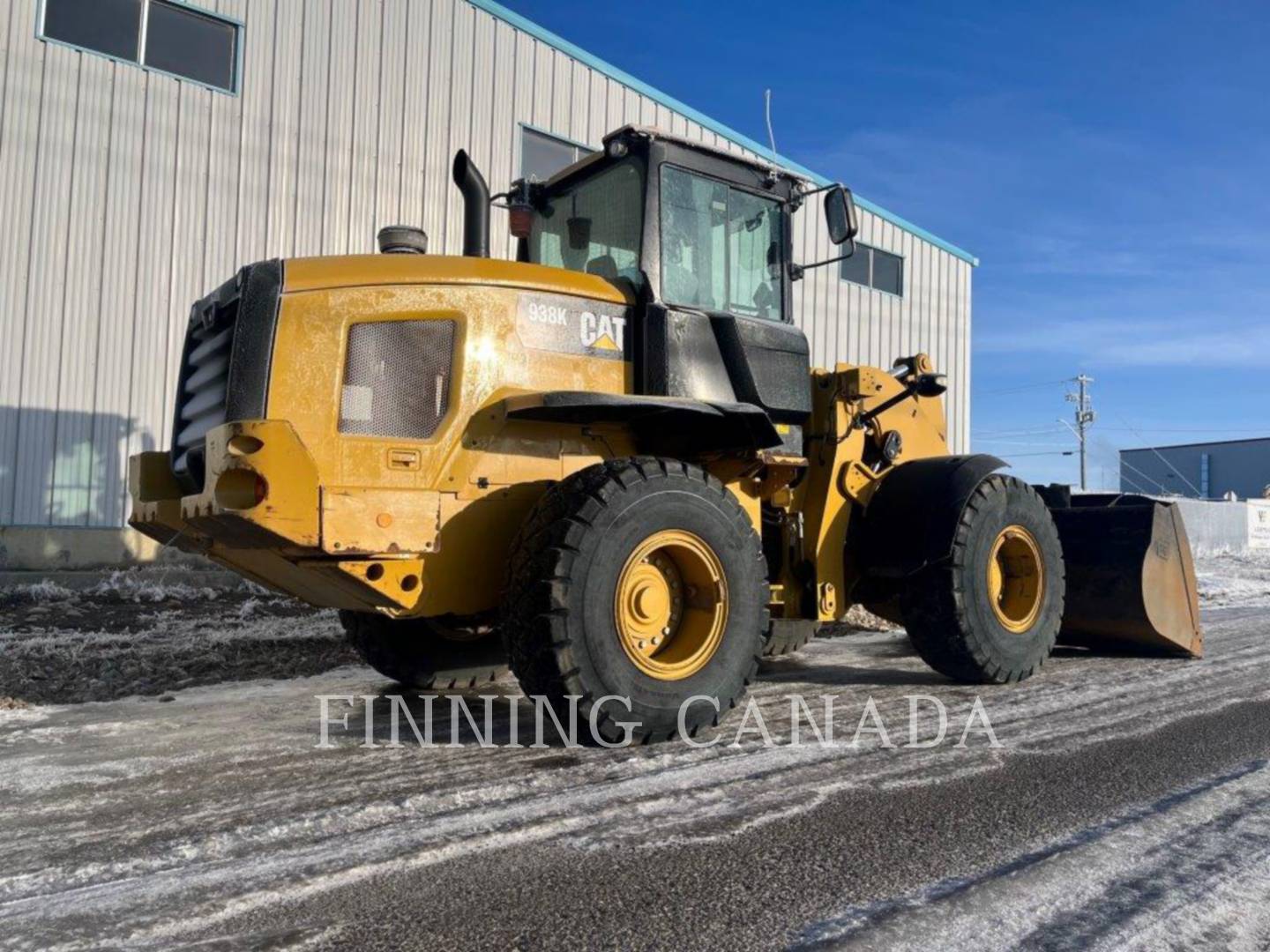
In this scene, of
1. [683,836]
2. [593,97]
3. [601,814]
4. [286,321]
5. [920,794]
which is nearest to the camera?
[683,836]

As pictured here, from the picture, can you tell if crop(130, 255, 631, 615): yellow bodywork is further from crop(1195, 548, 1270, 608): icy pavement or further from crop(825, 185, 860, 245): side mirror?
crop(1195, 548, 1270, 608): icy pavement

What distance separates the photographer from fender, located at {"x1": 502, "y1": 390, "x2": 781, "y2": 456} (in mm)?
4340

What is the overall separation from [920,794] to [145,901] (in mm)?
2440

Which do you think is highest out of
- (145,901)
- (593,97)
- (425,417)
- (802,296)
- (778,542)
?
(593,97)

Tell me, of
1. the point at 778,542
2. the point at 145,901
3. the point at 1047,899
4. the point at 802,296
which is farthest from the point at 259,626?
the point at 802,296

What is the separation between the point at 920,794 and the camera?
11.8ft

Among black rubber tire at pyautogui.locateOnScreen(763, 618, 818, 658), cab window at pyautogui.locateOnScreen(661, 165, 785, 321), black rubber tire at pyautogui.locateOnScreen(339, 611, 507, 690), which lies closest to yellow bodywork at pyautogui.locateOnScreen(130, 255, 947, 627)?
cab window at pyautogui.locateOnScreen(661, 165, 785, 321)

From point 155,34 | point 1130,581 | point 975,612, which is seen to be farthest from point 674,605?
point 155,34

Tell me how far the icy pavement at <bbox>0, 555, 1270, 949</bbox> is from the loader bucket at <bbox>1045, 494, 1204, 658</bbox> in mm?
2011

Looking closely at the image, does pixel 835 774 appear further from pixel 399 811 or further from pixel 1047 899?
pixel 399 811

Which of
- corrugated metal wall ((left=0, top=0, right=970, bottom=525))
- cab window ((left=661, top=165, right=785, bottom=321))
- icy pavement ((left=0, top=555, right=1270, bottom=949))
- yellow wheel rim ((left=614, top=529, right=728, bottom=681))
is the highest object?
corrugated metal wall ((left=0, top=0, right=970, bottom=525))

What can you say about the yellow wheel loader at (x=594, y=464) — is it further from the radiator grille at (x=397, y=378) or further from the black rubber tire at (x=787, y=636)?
the black rubber tire at (x=787, y=636)

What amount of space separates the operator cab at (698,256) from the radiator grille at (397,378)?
1.00m

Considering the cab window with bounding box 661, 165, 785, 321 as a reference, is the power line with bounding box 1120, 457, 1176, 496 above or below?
above
